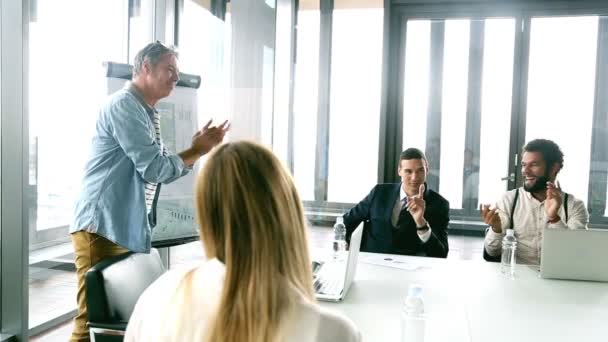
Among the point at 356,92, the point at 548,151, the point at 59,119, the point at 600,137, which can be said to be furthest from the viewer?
the point at 356,92

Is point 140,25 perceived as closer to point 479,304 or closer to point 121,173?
point 121,173

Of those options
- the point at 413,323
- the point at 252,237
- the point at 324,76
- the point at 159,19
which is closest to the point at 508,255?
the point at 413,323

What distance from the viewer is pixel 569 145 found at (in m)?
4.76

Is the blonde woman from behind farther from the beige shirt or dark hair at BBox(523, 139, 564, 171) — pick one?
dark hair at BBox(523, 139, 564, 171)

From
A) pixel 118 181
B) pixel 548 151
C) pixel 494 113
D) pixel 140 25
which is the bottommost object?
pixel 118 181

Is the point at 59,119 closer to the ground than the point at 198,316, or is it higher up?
higher up

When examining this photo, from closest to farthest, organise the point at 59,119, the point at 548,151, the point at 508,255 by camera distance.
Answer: the point at 508,255 → the point at 548,151 → the point at 59,119

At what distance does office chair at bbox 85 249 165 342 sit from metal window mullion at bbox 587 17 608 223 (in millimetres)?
4310

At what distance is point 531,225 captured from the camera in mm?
2873

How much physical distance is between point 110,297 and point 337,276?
0.99 m

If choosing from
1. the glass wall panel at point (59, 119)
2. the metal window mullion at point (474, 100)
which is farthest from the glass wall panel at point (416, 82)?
the glass wall panel at point (59, 119)

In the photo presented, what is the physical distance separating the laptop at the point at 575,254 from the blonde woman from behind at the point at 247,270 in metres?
1.60

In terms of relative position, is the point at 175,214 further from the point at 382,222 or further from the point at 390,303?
the point at 390,303

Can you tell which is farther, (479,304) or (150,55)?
(150,55)
